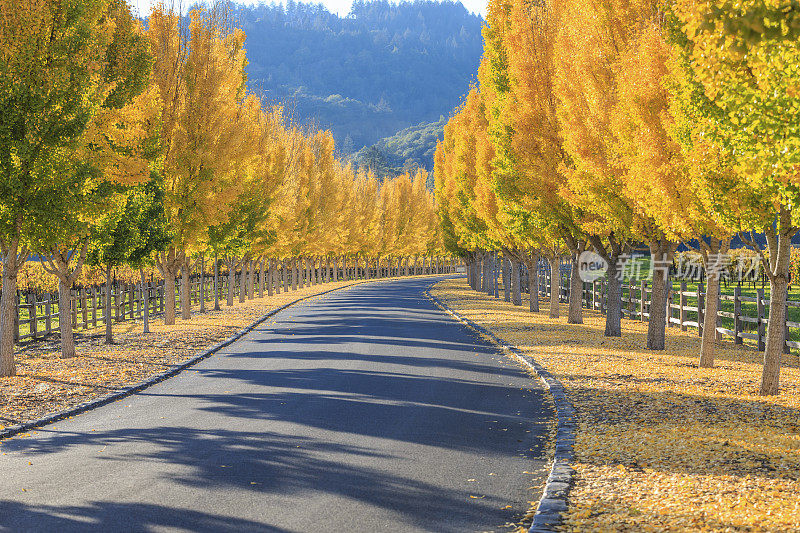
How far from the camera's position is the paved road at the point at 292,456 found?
605 cm

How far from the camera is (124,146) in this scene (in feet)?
55.6

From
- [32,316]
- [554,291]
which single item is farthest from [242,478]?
[554,291]

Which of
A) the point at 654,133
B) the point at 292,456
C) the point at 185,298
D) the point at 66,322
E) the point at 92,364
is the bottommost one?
the point at 92,364

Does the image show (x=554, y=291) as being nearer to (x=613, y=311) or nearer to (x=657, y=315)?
(x=613, y=311)

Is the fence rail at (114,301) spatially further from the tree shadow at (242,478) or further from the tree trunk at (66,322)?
the tree shadow at (242,478)

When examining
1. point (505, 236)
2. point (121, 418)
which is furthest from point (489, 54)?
point (121, 418)

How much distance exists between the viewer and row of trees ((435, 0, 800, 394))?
291 inches

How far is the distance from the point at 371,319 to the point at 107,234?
1193cm

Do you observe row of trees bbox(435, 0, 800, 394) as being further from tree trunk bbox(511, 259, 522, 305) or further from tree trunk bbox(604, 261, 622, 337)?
tree trunk bbox(511, 259, 522, 305)

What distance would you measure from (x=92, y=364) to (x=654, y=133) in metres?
12.4

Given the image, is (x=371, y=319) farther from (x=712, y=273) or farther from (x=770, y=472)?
(x=770, y=472)

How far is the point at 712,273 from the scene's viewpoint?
15.1 metres

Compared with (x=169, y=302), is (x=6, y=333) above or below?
above

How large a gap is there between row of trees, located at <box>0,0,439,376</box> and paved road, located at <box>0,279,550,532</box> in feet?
14.0
